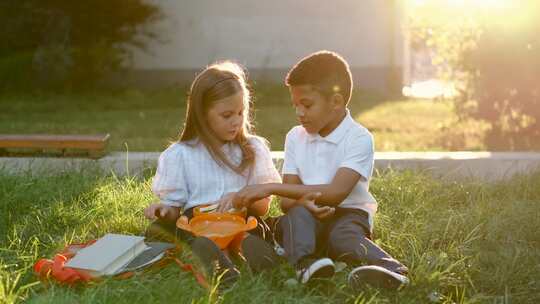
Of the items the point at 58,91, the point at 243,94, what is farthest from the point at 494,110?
the point at 58,91

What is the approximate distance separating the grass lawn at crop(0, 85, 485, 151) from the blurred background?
3cm

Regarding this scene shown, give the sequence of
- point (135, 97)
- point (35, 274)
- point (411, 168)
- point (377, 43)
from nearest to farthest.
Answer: point (35, 274) < point (411, 168) < point (135, 97) < point (377, 43)

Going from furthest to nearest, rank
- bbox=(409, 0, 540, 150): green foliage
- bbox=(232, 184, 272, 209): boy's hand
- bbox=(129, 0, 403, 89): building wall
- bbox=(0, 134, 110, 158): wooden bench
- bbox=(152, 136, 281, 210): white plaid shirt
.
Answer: bbox=(129, 0, 403, 89): building wall
bbox=(409, 0, 540, 150): green foliage
bbox=(0, 134, 110, 158): wooden bench
bbox=(152, 136, 281, 210): white plaid shirt
bbox=(232, 184, 272, 209): boy's hand

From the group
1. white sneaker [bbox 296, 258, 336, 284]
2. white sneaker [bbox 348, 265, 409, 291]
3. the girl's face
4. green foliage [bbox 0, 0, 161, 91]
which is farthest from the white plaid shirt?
green foliage [bbox 0, 0, 161, 91]

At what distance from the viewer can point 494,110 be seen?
8.86m

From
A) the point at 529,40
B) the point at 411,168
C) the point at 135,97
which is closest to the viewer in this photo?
the point at 411,168

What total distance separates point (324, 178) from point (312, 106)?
1.20 feet

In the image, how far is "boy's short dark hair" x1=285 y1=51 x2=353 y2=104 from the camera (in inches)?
162

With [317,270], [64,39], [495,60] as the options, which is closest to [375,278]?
[317,270]

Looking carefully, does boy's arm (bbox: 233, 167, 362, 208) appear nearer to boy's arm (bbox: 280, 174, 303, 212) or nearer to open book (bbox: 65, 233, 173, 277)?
boy's arm (bbox: 280, 174, 303, 212)

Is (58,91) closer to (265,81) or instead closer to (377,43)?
(265,81)

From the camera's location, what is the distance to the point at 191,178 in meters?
4.39

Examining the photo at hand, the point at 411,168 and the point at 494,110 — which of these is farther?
the point at 494,110

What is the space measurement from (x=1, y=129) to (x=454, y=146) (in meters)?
5.13
